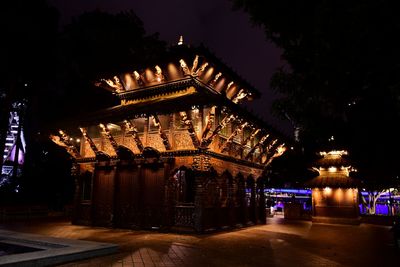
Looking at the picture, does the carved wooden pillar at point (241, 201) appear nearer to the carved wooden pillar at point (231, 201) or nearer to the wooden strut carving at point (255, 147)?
the carved wooden pillar at point (231, 201)

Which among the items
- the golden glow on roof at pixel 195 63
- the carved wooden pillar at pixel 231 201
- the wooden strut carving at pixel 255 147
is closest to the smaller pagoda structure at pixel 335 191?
the wooden strut carving at pixel 255 147

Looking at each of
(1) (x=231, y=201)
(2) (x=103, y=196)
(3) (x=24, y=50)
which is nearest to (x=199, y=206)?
(1) (x=231, y=201)

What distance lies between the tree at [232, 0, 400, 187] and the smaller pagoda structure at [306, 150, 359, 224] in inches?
505

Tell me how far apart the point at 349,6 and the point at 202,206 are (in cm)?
951

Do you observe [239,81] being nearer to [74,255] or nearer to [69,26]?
[74,255]

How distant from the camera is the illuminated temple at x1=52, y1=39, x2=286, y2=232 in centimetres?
1294

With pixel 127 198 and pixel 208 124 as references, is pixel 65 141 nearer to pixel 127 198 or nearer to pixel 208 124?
pixel 127 198

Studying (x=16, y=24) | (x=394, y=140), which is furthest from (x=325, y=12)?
(x=16, y=24)

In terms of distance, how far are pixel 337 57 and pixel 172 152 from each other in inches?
366

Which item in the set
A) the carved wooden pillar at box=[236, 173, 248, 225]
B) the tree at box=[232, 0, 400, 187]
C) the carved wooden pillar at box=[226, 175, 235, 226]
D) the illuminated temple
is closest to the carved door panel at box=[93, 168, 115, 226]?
the illuminated temple

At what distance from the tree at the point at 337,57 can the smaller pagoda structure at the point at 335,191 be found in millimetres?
12814

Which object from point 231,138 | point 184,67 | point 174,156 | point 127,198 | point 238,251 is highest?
point 184,67

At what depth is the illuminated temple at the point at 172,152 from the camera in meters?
12.9

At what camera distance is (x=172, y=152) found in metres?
13.6
